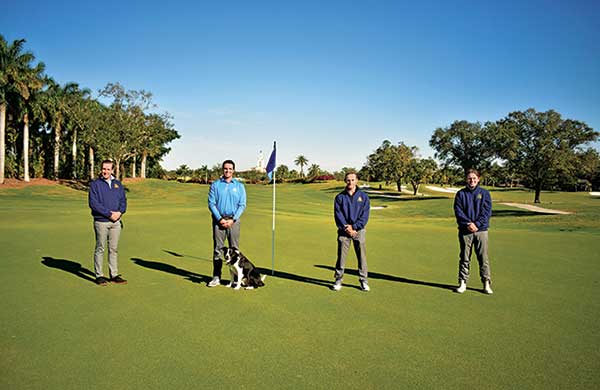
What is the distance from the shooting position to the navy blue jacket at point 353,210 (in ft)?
24.0

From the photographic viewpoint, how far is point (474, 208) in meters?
7.31

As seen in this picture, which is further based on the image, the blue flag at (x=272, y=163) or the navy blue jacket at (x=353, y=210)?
the blue flag at (x=272, y=163)

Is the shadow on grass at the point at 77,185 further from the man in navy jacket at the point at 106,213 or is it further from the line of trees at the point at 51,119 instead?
the man in navy jacket at the point at 106,213

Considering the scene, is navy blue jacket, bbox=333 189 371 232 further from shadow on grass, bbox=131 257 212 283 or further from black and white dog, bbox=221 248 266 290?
shadow on grass, bbox=131 257 212 283

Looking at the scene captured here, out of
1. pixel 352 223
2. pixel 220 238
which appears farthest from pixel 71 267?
pixel 352 223

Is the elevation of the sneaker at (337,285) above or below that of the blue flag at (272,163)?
below

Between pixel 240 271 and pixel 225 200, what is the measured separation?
1.39 m

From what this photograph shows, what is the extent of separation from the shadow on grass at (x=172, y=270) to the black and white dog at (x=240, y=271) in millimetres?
984

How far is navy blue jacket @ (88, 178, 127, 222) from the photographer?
7.25 meters

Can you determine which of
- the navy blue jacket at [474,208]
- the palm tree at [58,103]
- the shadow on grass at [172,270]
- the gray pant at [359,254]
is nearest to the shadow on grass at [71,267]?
the shadow on grass at [172,270]

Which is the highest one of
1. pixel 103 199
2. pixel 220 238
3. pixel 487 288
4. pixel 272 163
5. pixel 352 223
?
pixel 272 163

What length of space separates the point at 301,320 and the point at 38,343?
3.32 meters

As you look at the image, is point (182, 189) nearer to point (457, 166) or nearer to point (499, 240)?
point (457, 166)

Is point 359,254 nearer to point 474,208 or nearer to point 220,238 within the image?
point 474,208
